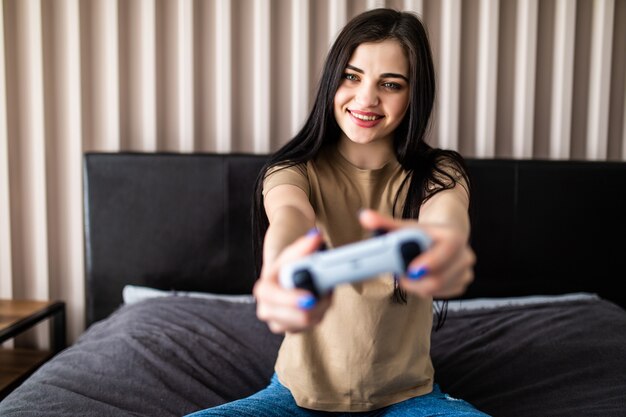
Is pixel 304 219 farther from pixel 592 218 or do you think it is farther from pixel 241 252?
pixel 592 218

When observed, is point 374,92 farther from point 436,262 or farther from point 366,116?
point 436,262

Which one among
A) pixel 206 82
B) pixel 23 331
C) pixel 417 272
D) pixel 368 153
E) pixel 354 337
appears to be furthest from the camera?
pixel 206 82

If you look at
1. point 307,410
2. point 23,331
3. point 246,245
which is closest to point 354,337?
point 307,410

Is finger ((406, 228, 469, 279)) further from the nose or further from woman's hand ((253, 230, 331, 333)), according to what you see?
the nose

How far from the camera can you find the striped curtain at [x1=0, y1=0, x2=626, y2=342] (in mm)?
2014

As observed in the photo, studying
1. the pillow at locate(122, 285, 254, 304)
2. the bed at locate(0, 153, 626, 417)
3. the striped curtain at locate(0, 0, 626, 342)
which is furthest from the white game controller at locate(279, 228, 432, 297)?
the striped curtain at locate(0, 0, 626, 342)

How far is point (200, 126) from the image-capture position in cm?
209

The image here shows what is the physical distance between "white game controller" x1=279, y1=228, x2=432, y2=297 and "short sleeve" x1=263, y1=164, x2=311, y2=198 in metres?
0.43

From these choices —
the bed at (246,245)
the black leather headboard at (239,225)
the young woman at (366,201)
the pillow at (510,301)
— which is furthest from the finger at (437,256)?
the black leather headboard at (239,225)

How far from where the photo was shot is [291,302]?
622 mm

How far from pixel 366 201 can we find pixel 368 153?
10 centimetres

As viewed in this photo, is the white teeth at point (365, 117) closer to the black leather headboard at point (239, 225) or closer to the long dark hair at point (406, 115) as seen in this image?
the long dark hair at point (406, 115)

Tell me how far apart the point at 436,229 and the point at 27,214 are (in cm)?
184

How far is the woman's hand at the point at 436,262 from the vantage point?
599mm
